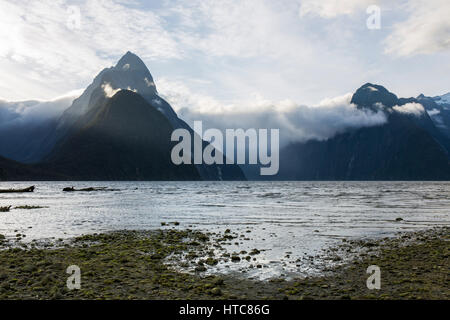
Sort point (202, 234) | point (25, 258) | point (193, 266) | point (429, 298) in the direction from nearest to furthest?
1. point (429, 298)
2. point (193, 266)
3. point (25, 258)
4. point (202, 234)

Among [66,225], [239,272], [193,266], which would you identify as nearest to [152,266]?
[193,266]

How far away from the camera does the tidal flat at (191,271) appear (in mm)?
15409

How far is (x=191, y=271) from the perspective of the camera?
19391 mm

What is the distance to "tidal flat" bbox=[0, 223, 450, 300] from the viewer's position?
50.6 feet

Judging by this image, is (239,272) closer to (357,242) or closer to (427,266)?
(427,266)

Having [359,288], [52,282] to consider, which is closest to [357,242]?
[359,288]

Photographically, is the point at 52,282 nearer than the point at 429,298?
No

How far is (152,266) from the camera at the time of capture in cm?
2047

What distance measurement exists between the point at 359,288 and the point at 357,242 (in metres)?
13.4

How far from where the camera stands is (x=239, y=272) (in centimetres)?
1930

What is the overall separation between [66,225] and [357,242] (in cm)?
3026
